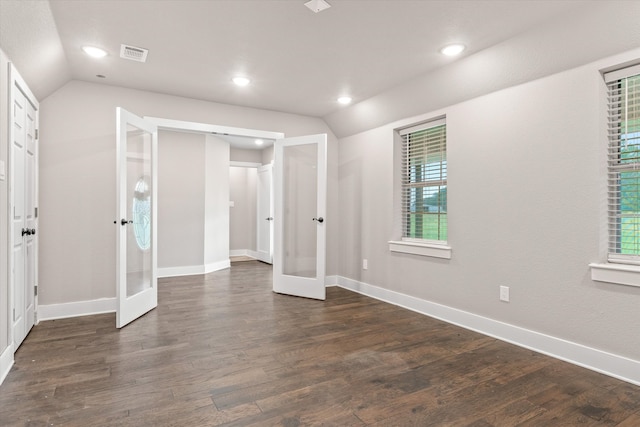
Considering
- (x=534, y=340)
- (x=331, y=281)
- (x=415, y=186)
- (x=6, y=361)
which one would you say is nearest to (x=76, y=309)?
(x=6, y=361)

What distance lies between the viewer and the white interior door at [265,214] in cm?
769

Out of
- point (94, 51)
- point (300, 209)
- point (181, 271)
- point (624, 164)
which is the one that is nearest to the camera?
point (624, 164)

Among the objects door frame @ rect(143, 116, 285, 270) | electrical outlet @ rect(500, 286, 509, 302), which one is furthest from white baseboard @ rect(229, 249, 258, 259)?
electrical outlet @ rect(500, 286, 509, 302)

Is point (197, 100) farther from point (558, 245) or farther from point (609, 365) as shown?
point (609, 365)

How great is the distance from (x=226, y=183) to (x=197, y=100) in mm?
2735

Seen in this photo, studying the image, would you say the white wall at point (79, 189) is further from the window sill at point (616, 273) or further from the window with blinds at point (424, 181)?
the window sill at point (616, 273)

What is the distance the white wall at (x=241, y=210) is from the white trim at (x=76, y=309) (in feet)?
16.1

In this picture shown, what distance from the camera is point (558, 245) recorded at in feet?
9.17

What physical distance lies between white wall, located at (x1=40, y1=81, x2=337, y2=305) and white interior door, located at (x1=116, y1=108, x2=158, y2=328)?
349mm

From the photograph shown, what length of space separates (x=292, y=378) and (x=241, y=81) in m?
2.94

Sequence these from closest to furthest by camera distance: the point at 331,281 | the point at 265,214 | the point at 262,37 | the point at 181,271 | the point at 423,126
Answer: the point at 262,37
the point at 423,126
the point at 331,281
the point at 181,271
the point at 265,214

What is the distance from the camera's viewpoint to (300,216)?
4.84 metres

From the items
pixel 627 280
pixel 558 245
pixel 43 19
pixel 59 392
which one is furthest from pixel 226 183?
pixel 627 280

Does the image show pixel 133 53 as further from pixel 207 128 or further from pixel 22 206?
pixel 22 206
